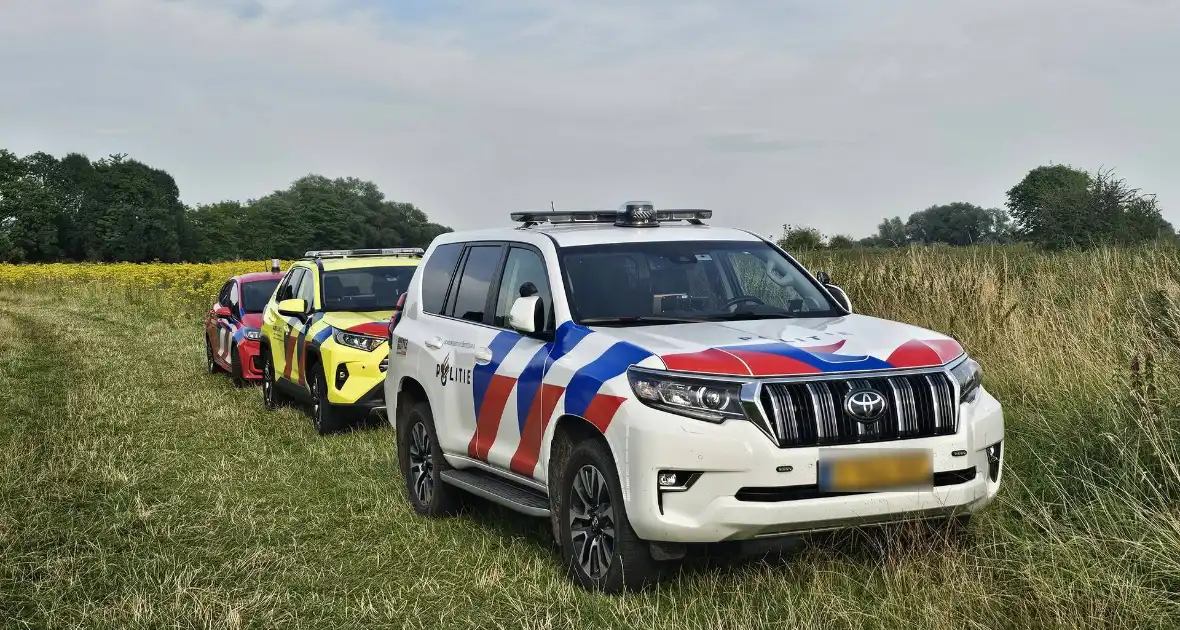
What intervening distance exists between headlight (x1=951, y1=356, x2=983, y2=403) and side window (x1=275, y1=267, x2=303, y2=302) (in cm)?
885

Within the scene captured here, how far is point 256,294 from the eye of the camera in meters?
16.1

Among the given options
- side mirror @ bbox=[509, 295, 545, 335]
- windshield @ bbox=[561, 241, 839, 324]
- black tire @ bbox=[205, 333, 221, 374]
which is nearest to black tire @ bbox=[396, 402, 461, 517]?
side mirror @ bbox=[509, 295, 545, 335]

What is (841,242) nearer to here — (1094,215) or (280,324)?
(280,324)

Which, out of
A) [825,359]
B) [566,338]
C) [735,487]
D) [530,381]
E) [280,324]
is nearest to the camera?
[735,487]

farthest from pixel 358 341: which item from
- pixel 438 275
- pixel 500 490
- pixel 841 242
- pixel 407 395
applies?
pixel 841 242

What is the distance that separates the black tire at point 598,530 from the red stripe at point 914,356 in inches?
51.2

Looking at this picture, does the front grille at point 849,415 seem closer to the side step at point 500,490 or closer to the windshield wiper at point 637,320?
the windshield wiper at point 637,320

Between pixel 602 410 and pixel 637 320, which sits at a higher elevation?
pixel 637 320

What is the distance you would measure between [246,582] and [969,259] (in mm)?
10620

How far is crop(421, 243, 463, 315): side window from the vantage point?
8.02 m

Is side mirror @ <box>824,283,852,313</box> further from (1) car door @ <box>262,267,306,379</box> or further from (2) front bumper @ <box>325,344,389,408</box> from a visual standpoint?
(1) car door @ <box>262,267,306,379</box>

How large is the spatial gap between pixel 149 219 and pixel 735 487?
369 feet

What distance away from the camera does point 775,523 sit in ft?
17.0

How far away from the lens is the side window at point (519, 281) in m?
6.75
